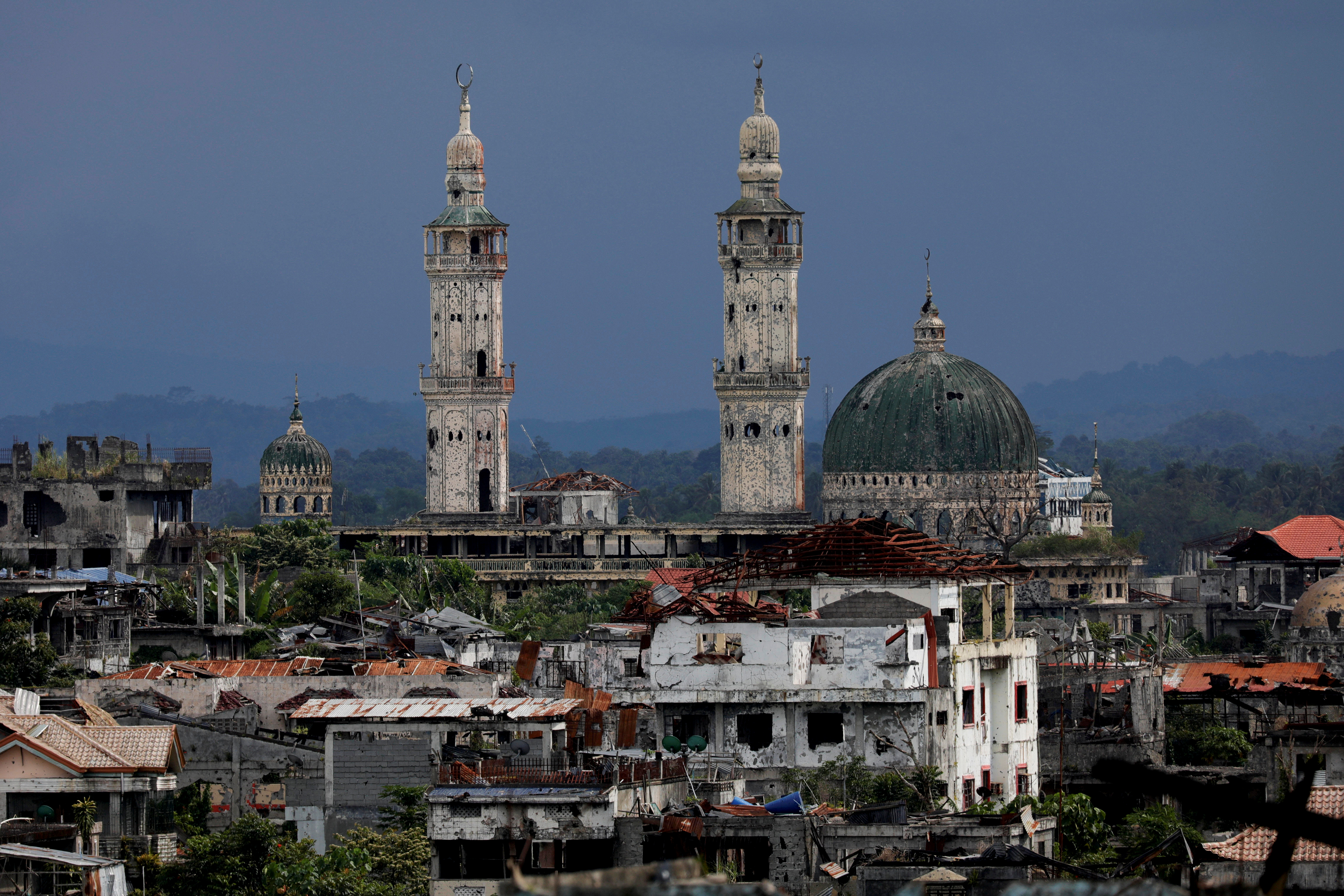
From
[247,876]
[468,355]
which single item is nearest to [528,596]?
[468,355]

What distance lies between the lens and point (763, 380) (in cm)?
10338

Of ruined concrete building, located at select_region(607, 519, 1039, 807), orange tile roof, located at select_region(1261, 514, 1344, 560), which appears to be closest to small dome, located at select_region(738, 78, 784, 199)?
orange tile roof, located at select_region(1261, 514, 1344, 560)

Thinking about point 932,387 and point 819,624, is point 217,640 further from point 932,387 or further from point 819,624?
point 932,387

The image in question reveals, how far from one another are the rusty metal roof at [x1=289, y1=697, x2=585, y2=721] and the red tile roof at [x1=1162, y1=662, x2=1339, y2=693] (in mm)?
15187

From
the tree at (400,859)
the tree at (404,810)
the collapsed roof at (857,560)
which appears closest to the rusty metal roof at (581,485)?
the collapsed roof at (857,560)

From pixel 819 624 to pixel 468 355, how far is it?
63.0 metres

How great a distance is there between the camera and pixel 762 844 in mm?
32594

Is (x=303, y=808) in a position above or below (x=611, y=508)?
below

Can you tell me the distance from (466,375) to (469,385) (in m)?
0.44

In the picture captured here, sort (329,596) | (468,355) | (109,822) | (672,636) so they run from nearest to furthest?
(109,822), (672,636), (329,596), (468,355)

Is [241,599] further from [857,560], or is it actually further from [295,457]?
[295,457]

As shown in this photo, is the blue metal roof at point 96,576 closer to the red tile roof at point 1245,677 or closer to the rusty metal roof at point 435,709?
the rusty metal roof at point 435,709

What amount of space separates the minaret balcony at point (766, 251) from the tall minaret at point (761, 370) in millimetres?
25

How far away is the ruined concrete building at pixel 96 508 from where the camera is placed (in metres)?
78.6
